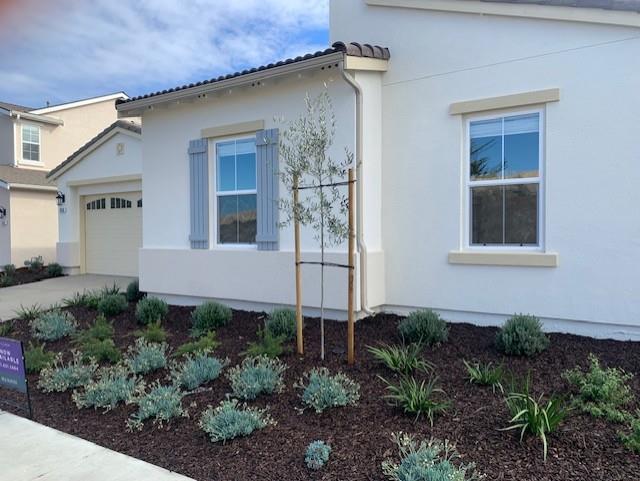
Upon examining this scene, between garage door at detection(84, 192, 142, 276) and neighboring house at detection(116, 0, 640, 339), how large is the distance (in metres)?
5.31

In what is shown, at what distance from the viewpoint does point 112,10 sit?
11.9 ft

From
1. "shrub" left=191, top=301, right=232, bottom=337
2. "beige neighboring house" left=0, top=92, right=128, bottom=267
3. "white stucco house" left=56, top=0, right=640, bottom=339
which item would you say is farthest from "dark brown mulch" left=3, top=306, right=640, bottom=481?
"beige neighboring house" left=0, top=92, right=128, bottom=267

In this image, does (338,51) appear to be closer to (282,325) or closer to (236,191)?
(236,191)

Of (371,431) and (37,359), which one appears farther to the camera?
(37,359)

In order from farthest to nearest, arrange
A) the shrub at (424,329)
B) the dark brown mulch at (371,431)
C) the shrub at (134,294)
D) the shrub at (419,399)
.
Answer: the shrub at (134,294) → the shrub at (424,329) → the shrub at (419,399) → the dark brown mulch at (371,431)

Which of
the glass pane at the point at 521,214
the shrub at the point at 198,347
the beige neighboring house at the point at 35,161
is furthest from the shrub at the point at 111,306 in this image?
the beige neighboring house at the point at 35,161

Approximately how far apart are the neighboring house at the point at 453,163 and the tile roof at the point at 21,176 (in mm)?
11204

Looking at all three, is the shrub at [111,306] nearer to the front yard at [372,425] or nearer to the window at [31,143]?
the front yard at [372,425]

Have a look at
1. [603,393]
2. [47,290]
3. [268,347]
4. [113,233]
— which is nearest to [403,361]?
[268,347]

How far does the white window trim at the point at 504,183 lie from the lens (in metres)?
Result: 6.91

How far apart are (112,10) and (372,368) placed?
429cm

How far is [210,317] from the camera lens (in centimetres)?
810

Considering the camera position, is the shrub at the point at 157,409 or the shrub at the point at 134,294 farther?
the shrub at the point at 134,294

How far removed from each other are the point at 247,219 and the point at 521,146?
4.54 m
